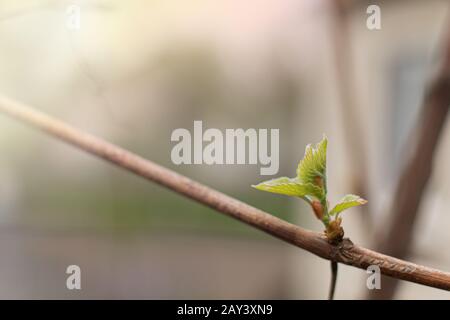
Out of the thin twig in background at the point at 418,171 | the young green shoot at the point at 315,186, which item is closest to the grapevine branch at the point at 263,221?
the young green shoot at the point at 315,186

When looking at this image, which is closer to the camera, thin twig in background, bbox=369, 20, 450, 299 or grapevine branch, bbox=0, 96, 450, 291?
grapevine branch, bbox=0, 96, 450, 291

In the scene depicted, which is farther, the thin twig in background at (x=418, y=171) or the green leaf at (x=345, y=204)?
the thin twig in background at (x=418, y=171)

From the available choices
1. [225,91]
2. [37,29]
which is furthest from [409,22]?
[37,29]

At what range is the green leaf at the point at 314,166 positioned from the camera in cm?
20

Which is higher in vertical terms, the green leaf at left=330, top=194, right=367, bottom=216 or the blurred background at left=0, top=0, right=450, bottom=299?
the blurred background at left=0, top=0, right=450, bottom=299

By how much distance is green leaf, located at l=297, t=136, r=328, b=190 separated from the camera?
0.20 m

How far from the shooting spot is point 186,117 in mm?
750

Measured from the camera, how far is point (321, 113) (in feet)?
2.75

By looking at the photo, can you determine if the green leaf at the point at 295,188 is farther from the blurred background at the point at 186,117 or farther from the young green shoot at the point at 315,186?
the blurred background at the point at 186,117

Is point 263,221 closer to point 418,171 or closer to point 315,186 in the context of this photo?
point 315,186

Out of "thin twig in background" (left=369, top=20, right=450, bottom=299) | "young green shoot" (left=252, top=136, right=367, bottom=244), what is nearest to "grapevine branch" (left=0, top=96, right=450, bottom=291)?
"young green shoot" (left=252, top=136, right=367, bottom=244)

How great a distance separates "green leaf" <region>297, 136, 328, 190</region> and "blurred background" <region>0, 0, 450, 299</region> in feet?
1.05

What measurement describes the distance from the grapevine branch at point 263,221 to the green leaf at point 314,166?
0.8 inches

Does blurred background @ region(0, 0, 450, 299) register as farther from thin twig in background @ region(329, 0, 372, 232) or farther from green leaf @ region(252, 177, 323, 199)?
green leaf @ region(252, 177, 323, 199)
